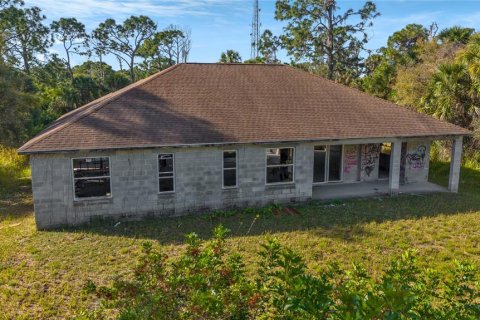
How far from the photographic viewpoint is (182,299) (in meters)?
4.67

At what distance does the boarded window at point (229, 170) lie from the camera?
575 inches

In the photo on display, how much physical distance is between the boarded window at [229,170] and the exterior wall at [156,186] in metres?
0.43

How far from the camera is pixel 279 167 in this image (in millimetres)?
16094

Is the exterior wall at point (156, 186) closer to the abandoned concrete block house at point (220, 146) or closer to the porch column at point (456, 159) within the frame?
the abandoned concrete block house at point (220, 146)

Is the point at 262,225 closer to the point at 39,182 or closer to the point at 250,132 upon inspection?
the point at 250,132

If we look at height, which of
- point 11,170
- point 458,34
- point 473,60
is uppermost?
point 458,34

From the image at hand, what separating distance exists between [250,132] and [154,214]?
4.61m

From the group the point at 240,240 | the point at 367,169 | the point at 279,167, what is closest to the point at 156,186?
the point at 240,240

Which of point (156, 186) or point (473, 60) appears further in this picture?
point (473, 60)

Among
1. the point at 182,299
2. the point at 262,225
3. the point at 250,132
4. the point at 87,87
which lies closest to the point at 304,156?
the point at 250,132

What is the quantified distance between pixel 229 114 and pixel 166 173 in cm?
349

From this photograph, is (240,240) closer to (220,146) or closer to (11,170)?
(220,146)

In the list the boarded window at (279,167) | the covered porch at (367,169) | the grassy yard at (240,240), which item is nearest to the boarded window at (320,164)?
the covered porch at (367,169)

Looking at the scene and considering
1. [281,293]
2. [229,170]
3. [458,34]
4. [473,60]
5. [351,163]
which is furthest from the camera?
[458,34]
